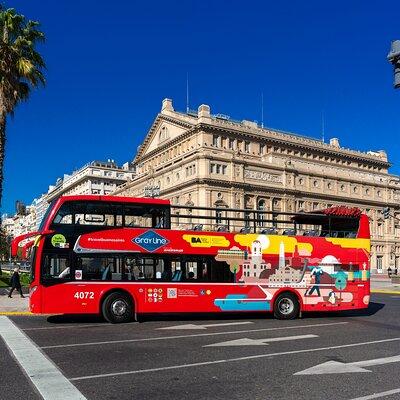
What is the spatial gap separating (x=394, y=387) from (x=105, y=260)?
10.2 metres

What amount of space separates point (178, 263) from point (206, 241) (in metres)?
1.25

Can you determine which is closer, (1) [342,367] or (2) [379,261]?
(1) [342,367]

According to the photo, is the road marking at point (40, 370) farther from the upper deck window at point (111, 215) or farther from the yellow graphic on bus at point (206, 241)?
the yellow graphic on bus at point (206, 241)

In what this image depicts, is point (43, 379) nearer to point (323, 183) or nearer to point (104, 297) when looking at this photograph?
point (104, 297)

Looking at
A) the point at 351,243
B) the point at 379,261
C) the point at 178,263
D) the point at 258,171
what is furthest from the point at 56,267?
the point at 379,261

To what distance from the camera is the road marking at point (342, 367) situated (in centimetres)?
864

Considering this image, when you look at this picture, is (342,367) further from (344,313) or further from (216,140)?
(216,140)

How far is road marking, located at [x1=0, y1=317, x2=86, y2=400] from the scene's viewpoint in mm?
7016

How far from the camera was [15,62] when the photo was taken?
2677 centimetres

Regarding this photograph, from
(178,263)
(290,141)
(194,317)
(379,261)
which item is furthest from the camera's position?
(379,261)

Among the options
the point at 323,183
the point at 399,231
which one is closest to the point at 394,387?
the point at 323,183

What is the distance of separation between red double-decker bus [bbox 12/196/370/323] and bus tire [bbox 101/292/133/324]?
0.03 meters

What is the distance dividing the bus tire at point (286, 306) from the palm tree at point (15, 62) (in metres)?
17.2

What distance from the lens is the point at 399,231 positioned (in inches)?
4353
